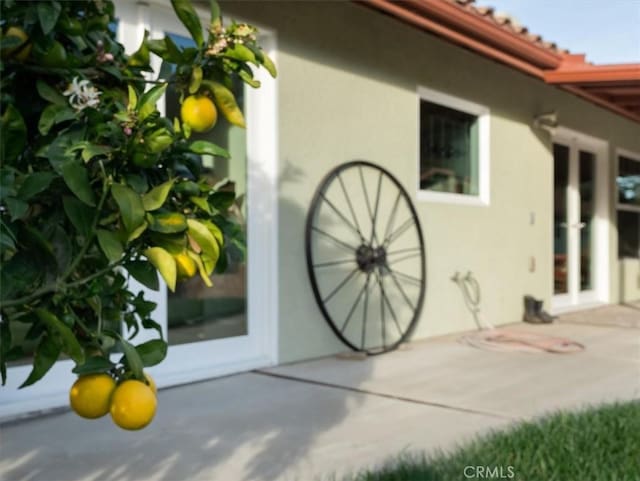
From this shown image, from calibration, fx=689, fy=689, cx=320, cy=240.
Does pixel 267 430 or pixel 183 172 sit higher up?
pixel 183 172

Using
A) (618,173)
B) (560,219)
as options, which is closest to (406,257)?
(560,219)

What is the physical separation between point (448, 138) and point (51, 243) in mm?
5713

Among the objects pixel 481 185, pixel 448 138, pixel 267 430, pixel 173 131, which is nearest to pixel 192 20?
pixel 173 131

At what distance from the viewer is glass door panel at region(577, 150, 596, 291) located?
9102mm

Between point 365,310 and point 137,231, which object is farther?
point 365,310

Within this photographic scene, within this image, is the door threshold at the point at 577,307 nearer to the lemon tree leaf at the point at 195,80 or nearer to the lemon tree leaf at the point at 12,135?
the lemon tree leaf at the point at 195,80

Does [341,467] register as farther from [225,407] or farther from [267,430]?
[225,407]

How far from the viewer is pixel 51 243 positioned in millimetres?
1217

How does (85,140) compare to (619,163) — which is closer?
(85,140)

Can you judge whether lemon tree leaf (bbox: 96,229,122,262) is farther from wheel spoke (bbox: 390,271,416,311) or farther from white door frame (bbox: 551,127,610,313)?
white door frame (bbox: 551,127,610,313)

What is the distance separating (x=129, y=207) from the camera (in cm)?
108

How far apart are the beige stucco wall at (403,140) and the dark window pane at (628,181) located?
5.67 feet

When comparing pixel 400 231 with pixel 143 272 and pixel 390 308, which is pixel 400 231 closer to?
pixel 390 308

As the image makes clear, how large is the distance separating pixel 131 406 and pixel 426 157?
5397mm
